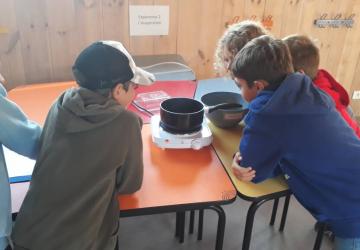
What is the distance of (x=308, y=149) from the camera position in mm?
1102

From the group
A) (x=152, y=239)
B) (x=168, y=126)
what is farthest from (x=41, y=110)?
(x=152, y=239)

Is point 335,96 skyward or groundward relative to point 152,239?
skyward

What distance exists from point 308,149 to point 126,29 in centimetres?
141

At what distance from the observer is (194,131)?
4.22ft

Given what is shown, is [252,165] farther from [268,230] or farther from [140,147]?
[268,230]

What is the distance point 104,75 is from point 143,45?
4.19ft

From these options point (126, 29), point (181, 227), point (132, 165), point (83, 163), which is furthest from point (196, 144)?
point (126, 29)

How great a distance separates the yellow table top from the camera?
1.09m

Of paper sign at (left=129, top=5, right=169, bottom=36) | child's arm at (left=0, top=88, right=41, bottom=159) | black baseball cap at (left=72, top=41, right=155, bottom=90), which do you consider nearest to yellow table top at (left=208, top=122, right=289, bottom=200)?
black baseball cap at (left=72, top=41, right=155, bottom=90)

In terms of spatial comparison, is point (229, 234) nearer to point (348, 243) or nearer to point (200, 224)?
point (200, 224)

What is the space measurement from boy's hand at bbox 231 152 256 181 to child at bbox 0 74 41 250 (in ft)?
2.06

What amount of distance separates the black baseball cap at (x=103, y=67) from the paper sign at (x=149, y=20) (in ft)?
3.82

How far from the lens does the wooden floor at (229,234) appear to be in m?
1.80

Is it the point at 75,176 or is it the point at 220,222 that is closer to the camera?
the point at 75,176
